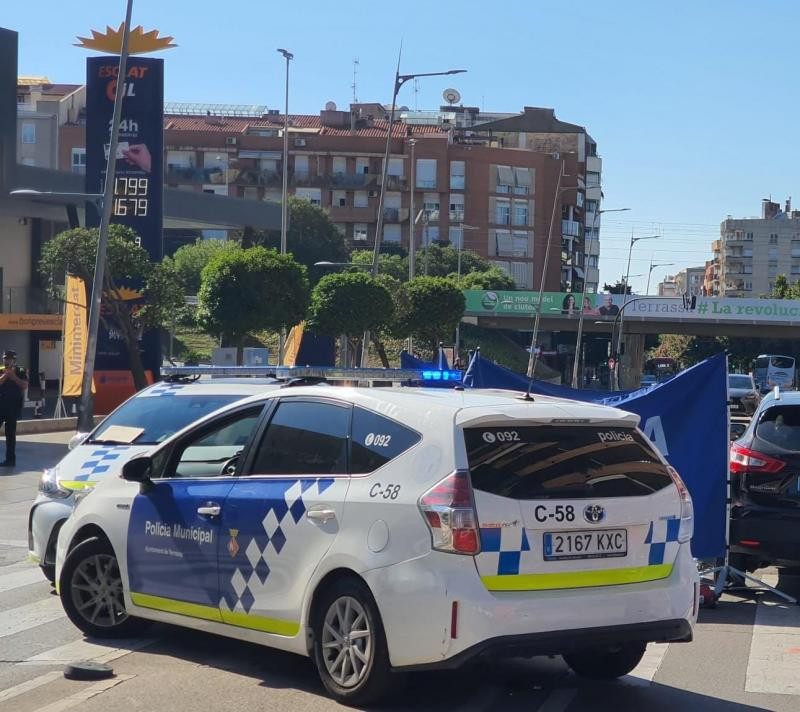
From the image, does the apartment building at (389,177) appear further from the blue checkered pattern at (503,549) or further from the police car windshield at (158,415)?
the blue checkered pattern at (503,549)

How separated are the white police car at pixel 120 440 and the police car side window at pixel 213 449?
2.26 m

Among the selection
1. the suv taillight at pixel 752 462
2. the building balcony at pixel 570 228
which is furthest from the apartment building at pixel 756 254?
the suv taillight at pixel 752 462

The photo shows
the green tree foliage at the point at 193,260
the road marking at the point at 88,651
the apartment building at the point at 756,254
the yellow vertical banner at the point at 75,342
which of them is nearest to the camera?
the road marking at the point at 88,651

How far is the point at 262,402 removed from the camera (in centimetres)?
698

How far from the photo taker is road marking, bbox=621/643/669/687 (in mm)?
6923

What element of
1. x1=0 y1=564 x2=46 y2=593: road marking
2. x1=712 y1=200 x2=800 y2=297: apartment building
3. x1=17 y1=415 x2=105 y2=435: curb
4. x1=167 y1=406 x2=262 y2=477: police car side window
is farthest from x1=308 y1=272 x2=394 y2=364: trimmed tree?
x1=712 y1=200 x2=800 y2=297: apartment building

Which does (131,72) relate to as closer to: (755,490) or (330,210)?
(755,490)

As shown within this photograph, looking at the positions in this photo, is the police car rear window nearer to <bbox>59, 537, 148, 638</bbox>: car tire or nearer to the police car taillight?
the police car taillight

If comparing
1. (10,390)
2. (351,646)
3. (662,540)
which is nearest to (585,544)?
(662,540)

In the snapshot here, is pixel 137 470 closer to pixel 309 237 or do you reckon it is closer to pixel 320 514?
pixel 320 514

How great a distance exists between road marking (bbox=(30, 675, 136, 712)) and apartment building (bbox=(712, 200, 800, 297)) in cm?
18359

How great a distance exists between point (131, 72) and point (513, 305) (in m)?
46.5

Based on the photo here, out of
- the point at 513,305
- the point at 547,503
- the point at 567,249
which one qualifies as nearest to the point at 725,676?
the point at 547,503

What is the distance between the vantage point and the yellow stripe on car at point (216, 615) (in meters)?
6.46
